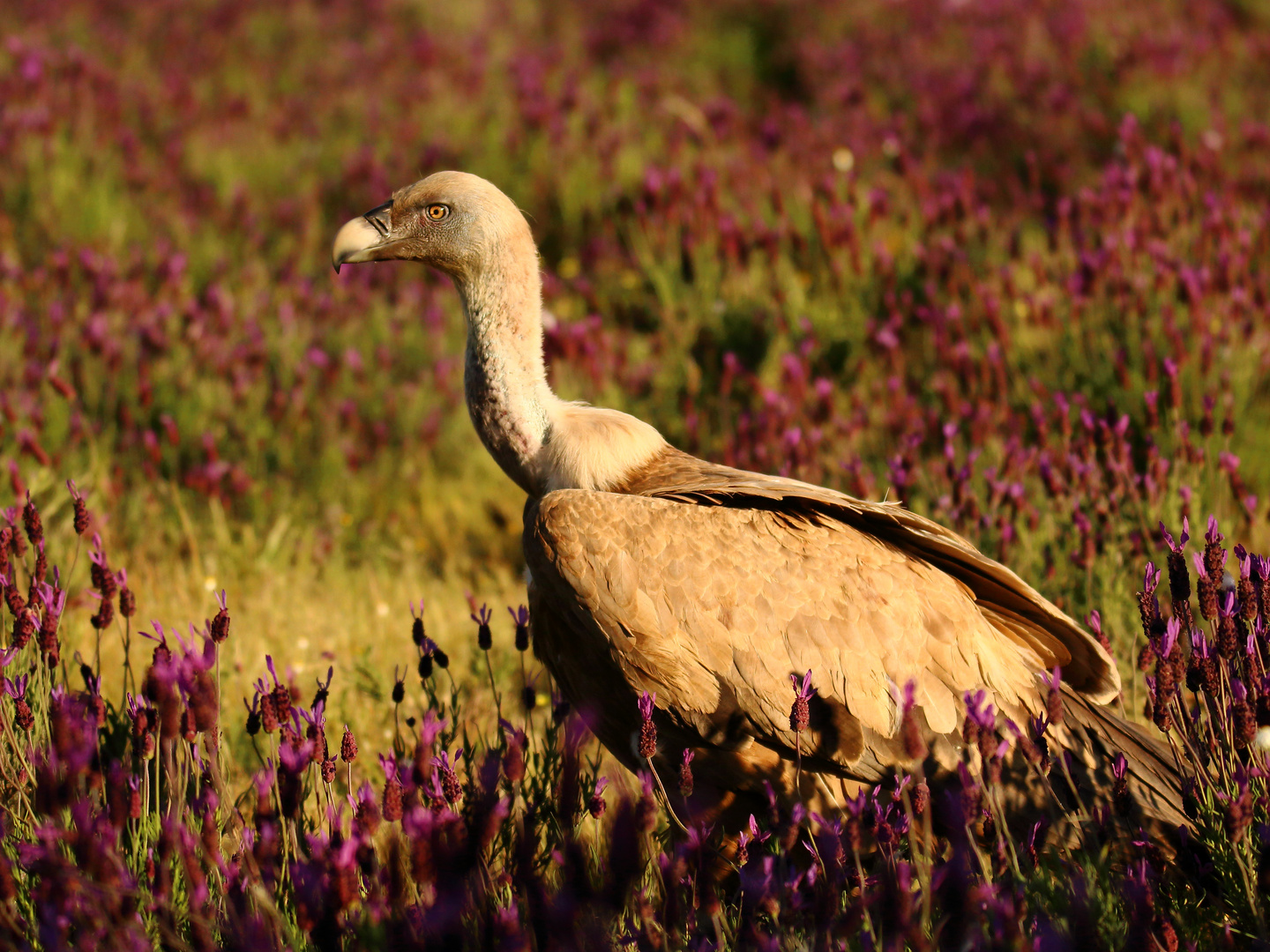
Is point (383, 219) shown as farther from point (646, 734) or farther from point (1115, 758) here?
point (1115, 758)

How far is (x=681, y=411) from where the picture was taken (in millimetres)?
5250

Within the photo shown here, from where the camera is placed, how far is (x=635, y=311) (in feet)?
A: 21.0

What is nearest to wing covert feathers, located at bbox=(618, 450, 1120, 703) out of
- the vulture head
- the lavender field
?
the lavender field

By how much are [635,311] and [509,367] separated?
10.8ft

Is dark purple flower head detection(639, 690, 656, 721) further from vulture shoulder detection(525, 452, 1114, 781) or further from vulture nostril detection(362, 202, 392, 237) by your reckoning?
vulture nostril detection(362, 202, 392, 237)

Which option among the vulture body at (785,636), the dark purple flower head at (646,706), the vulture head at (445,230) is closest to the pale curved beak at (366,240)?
the vulture head at (445,230)

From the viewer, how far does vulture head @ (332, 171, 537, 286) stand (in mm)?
3287

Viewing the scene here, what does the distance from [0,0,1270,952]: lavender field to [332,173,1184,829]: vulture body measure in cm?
14

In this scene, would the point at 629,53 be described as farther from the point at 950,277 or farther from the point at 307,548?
the point at 307,548

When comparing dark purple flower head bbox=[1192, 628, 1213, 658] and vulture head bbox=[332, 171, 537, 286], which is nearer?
dark purple flower head bbox=[1192, 628, 1213, 658]

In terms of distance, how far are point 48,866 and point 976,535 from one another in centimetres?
285

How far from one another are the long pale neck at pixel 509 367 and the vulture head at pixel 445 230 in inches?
1.7

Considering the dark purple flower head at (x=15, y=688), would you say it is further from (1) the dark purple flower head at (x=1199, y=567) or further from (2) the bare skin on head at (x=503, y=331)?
(1) the dark purple flower head at (x=1199, y=567)

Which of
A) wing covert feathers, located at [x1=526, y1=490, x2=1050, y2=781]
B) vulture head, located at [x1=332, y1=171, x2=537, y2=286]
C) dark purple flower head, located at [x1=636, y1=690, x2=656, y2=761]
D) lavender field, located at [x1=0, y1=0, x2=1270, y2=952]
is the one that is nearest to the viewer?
lavender field, located at [x1=0, y1=0, x2=1270, y2=952]
